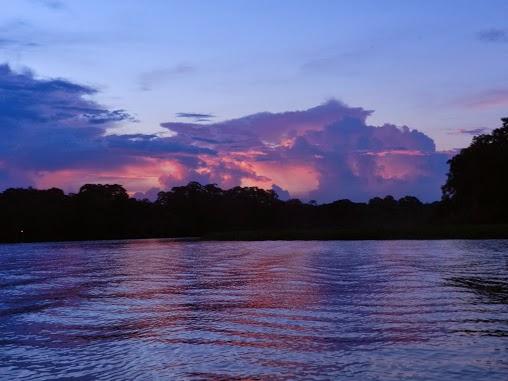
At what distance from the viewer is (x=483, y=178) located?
98.5 m

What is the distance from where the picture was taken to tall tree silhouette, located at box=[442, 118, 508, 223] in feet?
319

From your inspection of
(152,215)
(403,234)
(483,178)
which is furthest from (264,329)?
(152,215)

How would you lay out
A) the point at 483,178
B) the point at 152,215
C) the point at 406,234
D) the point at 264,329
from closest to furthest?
the point at 264,329, the point at 406,234, the point at 483,178, the point at 152,215

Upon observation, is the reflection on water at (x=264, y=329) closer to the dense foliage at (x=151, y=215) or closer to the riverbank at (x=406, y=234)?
the riverbank at (x=406, y=234)

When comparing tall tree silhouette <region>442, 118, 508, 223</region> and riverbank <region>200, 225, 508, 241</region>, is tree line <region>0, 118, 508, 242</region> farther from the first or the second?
riverbank <region>200, 225, 508, 241</region>

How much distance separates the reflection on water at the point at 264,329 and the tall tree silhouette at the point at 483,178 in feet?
235

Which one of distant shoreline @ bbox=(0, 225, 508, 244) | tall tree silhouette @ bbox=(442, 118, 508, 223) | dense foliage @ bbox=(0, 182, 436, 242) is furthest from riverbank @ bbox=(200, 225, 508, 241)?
dense foliage @ bbox=(0, 182, 436, 242)

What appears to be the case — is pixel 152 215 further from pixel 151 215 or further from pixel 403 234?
pixel 403 234

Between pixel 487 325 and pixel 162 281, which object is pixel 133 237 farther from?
pixel 487 325

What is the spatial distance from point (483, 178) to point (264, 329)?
9075 cm

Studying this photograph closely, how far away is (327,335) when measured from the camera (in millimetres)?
15242

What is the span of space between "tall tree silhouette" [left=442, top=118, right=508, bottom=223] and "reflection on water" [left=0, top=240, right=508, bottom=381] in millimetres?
71557

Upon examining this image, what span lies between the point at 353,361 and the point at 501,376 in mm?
2907

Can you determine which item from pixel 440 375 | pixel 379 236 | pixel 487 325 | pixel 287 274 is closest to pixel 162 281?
pixel 287 274
